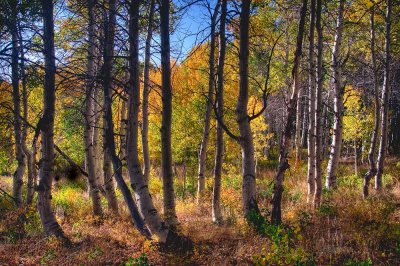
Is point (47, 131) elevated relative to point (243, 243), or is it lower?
elevated

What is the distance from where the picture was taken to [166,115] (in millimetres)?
5961

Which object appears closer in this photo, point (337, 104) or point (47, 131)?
point (47, 131)

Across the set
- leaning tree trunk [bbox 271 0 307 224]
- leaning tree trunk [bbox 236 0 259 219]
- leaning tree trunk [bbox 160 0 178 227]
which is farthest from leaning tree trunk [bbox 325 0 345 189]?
leaning tree trunk [bbox 160 0 178 227]

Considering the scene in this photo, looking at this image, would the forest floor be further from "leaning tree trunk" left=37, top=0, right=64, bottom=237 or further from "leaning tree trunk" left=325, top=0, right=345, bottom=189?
"leaning tree trunk" left=325, top=0, right=345, bottom=189

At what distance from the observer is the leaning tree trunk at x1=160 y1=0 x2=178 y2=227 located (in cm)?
572

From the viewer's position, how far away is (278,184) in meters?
6.25

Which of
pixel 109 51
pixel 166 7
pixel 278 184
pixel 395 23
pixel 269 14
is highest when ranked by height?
pixel 269 14

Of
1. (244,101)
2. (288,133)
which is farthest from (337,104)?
(244,101)

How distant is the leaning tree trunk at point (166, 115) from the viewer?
5723 millimetres

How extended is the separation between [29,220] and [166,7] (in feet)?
20.4

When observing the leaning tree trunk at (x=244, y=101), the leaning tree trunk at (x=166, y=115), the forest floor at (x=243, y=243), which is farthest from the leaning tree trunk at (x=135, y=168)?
the leaning tree trunk at (x=244, y=101)

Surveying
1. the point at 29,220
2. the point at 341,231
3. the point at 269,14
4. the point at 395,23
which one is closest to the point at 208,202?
the point at 29,220

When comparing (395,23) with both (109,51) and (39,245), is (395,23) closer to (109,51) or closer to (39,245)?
(109,51)

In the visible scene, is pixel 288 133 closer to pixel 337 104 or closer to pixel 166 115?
pixel 166 115
